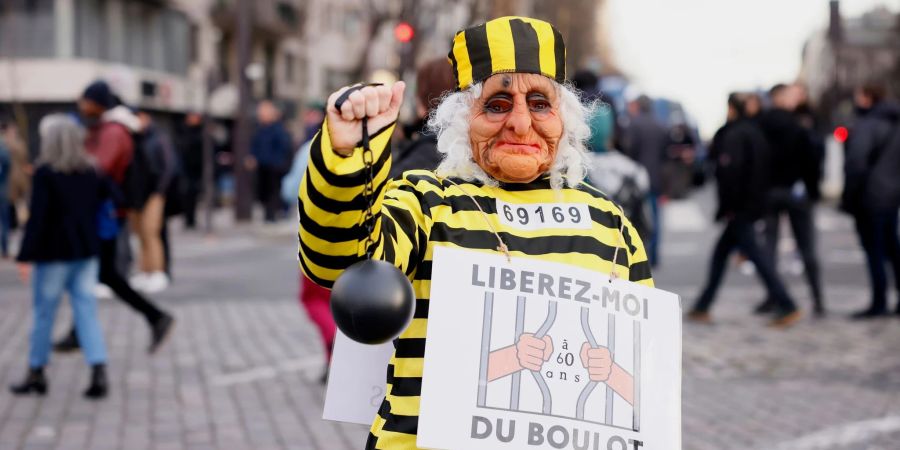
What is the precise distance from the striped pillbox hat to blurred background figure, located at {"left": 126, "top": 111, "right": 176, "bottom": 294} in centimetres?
860

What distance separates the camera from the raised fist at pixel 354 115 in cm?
215

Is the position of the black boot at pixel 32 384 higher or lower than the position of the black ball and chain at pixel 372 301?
lower

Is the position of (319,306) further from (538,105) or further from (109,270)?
(538,105)

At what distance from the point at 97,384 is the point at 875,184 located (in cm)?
662

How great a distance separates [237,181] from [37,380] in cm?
1429

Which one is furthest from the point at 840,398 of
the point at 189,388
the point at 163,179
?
the point at 163,179

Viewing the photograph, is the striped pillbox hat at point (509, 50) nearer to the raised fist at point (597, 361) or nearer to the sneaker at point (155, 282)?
the raised fist at point (597, 361)

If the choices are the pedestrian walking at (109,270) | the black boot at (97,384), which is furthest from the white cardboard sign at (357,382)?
the pedestrian walking at (109,270)

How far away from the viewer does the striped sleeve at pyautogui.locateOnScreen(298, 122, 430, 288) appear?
2.17 m

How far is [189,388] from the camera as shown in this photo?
691 cm

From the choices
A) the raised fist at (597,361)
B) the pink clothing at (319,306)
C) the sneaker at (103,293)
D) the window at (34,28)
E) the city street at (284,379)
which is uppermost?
the window at (34,28)

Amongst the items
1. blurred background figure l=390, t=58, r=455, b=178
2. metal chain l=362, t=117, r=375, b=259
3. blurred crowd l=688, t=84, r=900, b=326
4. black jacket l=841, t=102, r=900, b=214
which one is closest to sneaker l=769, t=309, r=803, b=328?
blurred crowd l=688, t=84, r=900, b=326

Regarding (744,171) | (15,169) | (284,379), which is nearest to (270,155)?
(15,169)

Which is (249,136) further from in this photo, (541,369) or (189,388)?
(541,369)
